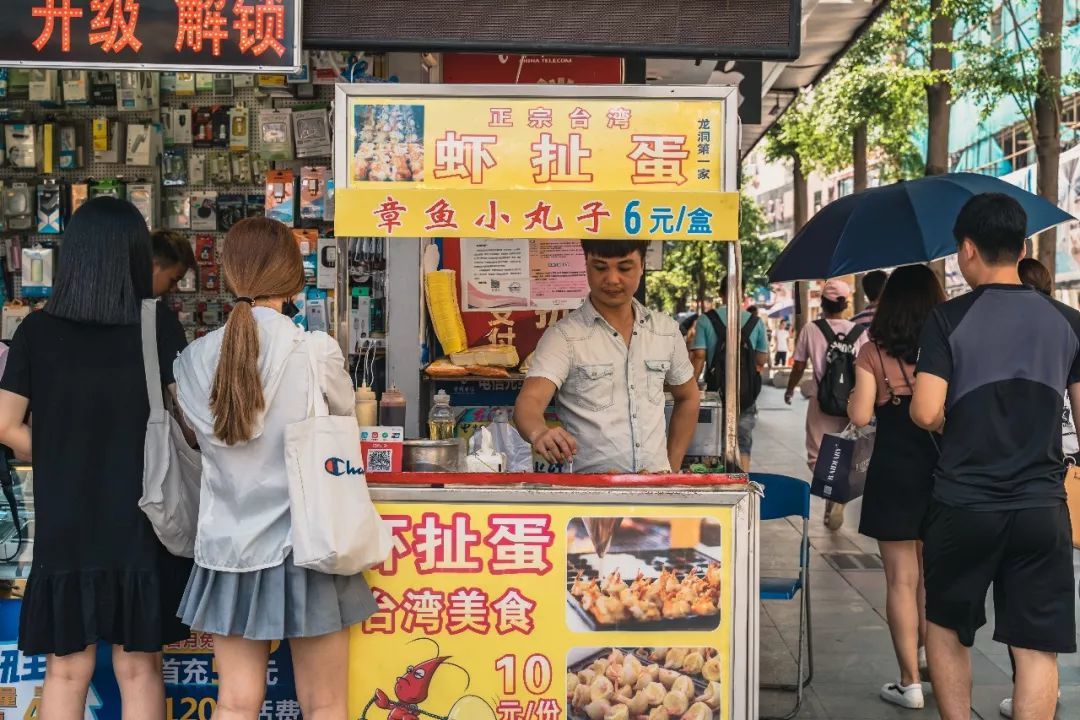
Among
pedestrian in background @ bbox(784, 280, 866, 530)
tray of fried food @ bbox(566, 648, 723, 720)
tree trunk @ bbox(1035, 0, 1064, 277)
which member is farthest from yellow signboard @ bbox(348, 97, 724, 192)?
tree trunk @ bbox(1035, 0, 1064, 277)

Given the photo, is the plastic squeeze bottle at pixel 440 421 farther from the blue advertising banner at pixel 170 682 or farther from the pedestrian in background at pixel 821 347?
the pedestrian in background at pixel 821 347

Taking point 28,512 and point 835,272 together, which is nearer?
point 28,512

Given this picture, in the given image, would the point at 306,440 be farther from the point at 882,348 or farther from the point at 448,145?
the point at 882,348

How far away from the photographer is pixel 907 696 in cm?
504

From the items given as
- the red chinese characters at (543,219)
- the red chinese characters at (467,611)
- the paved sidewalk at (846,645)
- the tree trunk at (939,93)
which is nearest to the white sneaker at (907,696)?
the paved sidewalk at (846,645)

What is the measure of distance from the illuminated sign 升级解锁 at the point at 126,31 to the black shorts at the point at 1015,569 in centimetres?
285

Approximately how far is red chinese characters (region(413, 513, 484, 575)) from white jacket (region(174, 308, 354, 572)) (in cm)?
55

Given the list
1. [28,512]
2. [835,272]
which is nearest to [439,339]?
[835,272]

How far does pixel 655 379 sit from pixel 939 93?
10106mm

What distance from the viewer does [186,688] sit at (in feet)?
12.5

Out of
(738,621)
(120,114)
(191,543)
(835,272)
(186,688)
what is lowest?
→ (186,688)

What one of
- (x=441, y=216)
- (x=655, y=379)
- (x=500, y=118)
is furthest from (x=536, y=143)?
(x=655, y=379)

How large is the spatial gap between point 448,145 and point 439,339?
2.55 m

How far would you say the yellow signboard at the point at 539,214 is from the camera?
361 centimetres
